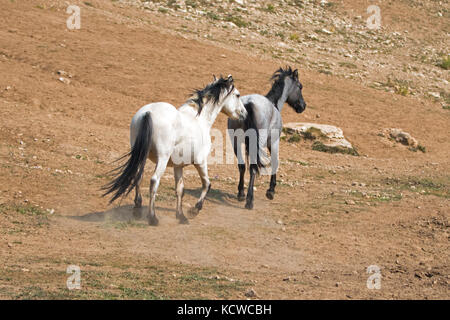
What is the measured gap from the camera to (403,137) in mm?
17234

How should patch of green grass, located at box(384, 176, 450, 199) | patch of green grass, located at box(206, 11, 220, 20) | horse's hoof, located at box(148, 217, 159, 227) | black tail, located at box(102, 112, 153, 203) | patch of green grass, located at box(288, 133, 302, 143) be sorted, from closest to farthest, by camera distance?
black tail, located at box(102, 112, 153, 203)
horse's hoof, located at box(148, 217, 159, 227)
patch of green grass, located at box(384, 176, 450, 199)
patch of green grass, located at box(288, 133, 302, 143)
patch of green grass, located at box(206, 11, 220, 20)

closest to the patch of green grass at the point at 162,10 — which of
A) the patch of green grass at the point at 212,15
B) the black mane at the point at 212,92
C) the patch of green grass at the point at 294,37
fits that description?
the patch of green grass at the point at 212,15

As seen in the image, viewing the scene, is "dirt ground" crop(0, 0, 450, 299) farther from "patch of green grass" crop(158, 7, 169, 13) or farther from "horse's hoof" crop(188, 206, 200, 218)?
"patch of green grass" crop(158, 7, 169, 13)

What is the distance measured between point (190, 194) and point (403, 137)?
8.63 m

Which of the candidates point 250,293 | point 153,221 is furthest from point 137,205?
point 250,293

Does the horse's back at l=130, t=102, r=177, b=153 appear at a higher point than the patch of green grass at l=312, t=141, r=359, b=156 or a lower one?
higher

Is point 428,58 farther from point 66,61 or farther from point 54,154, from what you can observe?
point 54,154

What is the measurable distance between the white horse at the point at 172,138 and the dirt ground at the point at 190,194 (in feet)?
2.13

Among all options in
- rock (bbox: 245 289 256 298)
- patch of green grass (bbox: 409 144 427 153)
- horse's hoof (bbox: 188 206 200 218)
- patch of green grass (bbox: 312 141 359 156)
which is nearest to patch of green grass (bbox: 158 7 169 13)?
patch of green grass (bbox: 312 141 359 156)

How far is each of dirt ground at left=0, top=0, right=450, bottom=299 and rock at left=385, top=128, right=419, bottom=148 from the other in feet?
1.36

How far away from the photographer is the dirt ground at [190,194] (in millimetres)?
6652

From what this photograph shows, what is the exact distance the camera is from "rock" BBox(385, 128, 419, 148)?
1714 centimetres

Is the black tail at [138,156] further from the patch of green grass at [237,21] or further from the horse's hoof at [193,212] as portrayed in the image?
the patch of green grass at [237,21]

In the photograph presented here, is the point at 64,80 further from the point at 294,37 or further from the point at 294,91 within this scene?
the point at 294,37
